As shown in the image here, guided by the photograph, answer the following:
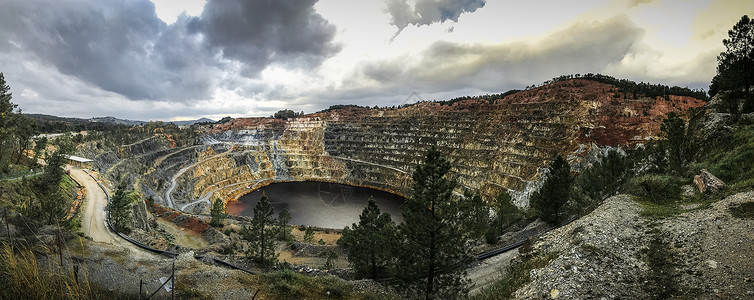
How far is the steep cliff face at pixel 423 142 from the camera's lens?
2217 inches

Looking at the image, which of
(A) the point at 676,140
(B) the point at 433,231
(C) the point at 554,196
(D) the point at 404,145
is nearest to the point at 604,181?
(C) the point at 554,196

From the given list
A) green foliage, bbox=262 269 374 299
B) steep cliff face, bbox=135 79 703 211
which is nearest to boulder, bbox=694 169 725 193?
green foliage, bbox=262 269 374 299

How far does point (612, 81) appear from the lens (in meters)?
72.4

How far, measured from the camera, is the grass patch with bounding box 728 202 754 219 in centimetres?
1083

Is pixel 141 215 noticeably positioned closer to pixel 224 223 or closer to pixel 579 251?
pixel 224 223

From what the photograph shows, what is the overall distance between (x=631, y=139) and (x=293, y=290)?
2411 inches

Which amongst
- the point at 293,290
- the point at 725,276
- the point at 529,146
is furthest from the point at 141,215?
the point at 529,146

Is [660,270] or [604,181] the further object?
[604,181]

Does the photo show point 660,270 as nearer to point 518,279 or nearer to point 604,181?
point 518,279

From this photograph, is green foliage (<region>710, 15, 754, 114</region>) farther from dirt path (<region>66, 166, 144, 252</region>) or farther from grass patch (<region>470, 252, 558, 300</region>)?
dirt path (<region>66, 166, 144, 252</region>)

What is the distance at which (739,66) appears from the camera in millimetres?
24562

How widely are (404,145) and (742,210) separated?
3256 inches

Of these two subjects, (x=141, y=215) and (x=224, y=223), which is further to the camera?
(x=224, y=223)

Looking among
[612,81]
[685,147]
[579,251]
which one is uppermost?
[612,81]
